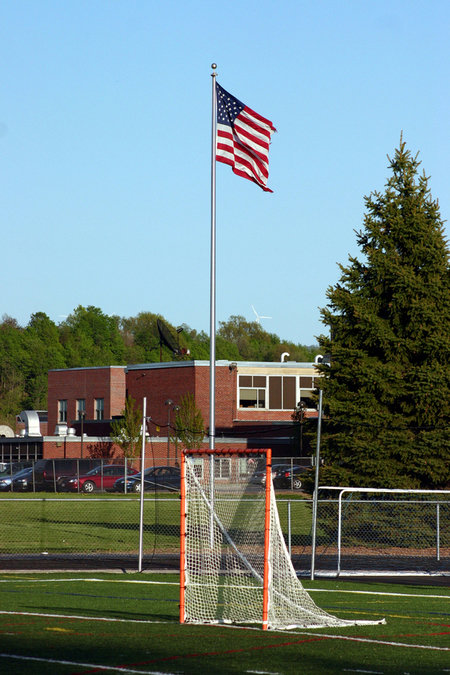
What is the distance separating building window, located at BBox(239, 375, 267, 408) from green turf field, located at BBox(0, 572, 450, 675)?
4945 cm

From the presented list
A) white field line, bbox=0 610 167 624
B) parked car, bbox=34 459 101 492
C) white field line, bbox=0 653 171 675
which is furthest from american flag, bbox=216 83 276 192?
parked car, bbox=34 459 101 492

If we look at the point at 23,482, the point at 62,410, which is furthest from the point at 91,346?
the point at 23,482

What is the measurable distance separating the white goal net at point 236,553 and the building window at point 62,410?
58.5 meters

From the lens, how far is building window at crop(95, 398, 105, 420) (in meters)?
70.2

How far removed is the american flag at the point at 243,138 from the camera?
76.7 ft

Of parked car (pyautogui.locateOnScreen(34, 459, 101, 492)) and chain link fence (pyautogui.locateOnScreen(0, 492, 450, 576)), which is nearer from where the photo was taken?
chain link fence (pyautogui.locateOnScreen(0, 492, 450, 576))

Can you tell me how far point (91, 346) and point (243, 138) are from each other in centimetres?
13712

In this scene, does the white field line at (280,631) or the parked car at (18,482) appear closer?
the white field line at (280,631)

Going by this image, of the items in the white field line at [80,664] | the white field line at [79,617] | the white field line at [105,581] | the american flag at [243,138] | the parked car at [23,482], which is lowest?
the parked car at [23,482]

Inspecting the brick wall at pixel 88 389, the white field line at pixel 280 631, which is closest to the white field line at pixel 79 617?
the white field line at pixel 280 631

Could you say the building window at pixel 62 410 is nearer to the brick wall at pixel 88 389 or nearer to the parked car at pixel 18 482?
the brick wall at pixel 88 389

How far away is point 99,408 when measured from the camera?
70.7 m

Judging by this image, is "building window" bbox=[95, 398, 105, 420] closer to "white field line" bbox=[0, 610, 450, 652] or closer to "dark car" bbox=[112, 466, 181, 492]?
"dark car" bbox=[112, 466, 181, 492]

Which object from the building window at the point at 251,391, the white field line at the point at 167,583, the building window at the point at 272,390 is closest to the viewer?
the white field line at the point at 167,583
